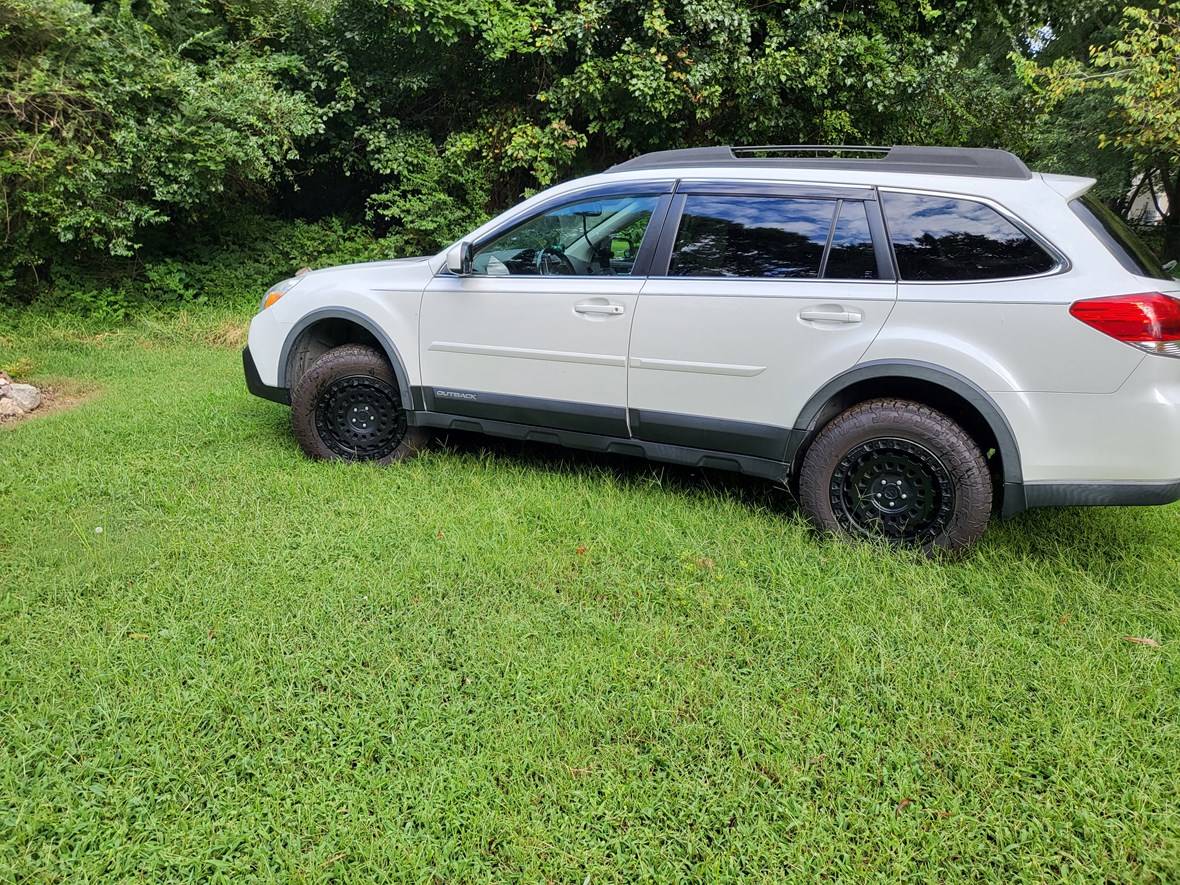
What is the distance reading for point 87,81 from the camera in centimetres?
772

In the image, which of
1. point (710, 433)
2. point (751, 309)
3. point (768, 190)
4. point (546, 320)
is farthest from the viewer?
point (546, 320)

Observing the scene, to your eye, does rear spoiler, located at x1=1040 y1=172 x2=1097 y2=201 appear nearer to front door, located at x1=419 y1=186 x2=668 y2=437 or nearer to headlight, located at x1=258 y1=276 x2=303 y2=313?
front door, located at x1=419 y1=186 x2=668 y2=437

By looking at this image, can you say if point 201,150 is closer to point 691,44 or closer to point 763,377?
point 691,44

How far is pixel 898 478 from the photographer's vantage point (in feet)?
11.2

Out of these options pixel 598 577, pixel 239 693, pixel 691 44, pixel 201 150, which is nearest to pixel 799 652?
pixel 598 577

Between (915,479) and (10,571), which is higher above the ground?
(915,479)

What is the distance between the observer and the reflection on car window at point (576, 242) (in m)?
3.90

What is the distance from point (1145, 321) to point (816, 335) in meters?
1.20

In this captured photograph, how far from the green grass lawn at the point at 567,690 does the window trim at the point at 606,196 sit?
1.18 meters

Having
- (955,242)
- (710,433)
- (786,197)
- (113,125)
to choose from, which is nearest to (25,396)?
(113,125)

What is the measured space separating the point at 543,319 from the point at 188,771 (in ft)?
8.25

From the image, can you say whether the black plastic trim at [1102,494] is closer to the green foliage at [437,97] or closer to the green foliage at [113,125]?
the green foliage at [437,97]

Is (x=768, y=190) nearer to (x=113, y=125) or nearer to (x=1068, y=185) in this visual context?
(x=1068, y=185)

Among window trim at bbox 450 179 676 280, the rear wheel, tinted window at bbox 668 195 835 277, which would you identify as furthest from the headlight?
tinted window at bbox 668 195 835 277
